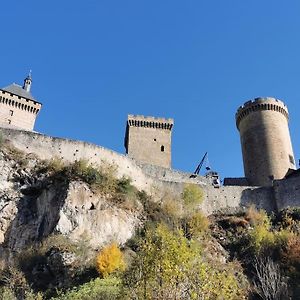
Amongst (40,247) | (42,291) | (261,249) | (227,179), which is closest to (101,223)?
(40,247)

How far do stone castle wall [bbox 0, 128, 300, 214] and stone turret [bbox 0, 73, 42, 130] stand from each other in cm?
1159

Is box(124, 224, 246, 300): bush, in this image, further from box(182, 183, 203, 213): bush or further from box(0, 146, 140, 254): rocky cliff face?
box(182, 183, 203, 213): bush

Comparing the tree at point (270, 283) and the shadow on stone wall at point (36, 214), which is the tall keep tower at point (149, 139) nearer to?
the shadow on stone wall at point (36, 214)

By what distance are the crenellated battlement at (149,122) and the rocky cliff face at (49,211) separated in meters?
18.7

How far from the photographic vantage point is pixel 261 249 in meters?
25.8

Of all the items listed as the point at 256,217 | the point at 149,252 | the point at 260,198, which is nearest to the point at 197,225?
the point at 256,217

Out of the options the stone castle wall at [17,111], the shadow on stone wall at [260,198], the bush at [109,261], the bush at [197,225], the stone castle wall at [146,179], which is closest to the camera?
the bush at [109,261]

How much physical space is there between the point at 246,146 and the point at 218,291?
27987mm

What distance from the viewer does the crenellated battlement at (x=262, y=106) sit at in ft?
135

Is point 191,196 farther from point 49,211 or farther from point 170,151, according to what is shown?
point 170,151

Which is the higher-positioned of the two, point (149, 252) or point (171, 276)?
point (149, 252)

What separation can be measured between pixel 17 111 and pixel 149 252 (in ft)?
98.1

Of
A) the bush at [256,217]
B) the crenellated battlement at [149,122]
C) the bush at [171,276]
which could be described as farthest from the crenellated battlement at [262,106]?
the bush at [171,276]

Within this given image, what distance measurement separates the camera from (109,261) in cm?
Result: 2128
